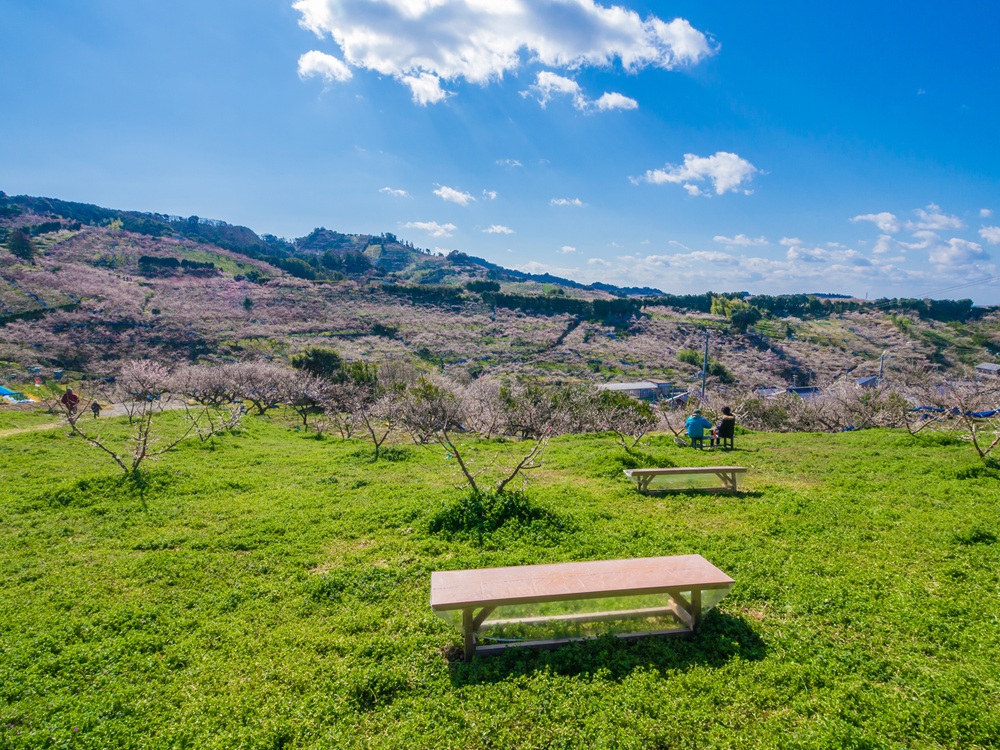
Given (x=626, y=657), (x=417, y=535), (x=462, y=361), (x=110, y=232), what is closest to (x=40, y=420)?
(x=417, y=535)

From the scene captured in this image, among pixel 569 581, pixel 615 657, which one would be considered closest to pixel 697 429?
pixel 569 581

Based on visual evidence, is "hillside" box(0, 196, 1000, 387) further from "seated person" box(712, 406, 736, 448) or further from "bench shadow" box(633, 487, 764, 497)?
"bench shadow" box(633, 487, 764, 497)

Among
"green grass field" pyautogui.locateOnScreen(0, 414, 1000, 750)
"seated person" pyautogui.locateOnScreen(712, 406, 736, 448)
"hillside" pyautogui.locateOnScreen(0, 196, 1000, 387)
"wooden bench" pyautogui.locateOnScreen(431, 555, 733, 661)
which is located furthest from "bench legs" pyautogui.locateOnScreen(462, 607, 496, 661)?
"hillside" pyautogui.locateOnScreen(0, 196, 1000, 387)

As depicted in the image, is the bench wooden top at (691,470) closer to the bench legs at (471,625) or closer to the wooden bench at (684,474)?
the wooden bench at (684,474)

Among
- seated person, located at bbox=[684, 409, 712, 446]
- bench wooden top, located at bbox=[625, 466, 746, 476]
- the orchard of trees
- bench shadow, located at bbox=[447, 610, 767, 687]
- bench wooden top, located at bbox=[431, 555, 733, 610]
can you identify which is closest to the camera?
bench shadow, located at bbox=[447, 610, 767, 687]

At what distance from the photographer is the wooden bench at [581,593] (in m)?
4.92

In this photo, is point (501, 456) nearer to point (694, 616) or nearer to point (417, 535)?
point (417, 535)

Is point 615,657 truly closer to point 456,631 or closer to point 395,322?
point 456,631

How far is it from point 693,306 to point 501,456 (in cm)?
10373

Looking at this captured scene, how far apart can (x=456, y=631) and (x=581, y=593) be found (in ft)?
5.46

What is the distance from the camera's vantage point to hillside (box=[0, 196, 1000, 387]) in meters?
55.0

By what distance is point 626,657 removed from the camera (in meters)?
4.89

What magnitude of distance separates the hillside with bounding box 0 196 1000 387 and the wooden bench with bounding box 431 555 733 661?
43111 millimetres

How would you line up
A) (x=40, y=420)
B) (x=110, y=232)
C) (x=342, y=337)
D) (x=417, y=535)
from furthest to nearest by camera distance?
(x=110, y=232) < (x=342, y=337) < (x=40, y=420) < (x=417, y=535)
